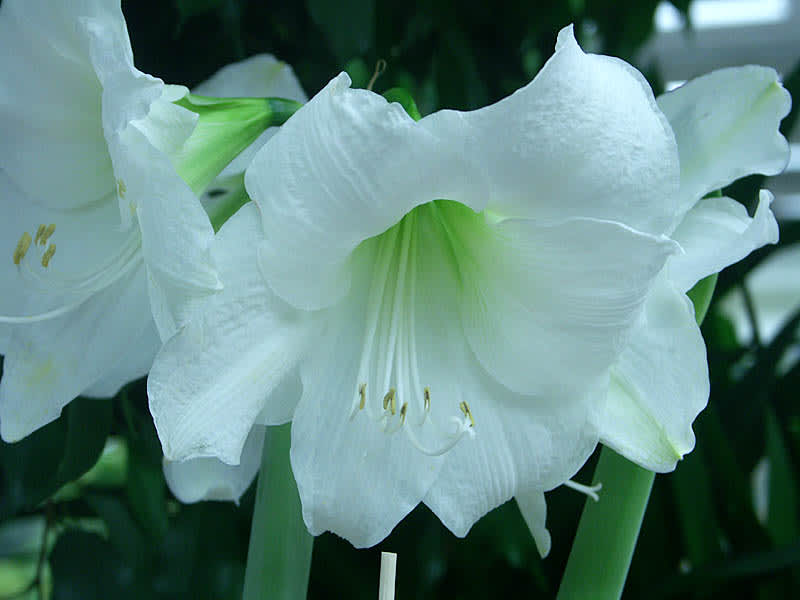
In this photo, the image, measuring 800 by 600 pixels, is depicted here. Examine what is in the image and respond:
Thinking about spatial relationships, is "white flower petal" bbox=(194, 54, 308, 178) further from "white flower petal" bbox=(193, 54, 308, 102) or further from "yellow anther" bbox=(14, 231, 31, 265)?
"yellow anther" bbox=(14, 231, 31, 265)

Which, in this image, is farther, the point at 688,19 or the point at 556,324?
the point at 688,19

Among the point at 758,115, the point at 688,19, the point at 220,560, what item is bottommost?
the point at 220,560

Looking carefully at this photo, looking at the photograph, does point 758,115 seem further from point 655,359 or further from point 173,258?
point 173,258

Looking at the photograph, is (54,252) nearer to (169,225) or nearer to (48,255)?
(48,255)

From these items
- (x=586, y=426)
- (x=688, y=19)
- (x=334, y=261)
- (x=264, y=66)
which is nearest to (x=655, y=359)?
(x=586, y=426)

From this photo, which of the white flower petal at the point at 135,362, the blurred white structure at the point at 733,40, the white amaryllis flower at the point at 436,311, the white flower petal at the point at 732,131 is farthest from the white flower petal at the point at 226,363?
the blurred white structure at the point at 733,40

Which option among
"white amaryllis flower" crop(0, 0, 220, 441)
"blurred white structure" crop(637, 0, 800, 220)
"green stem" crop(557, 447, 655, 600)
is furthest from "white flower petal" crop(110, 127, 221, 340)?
"blurred white structure" crop(637, 0, 800, 220)

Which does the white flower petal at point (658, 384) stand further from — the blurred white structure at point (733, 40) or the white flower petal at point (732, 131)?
the blurred white structure at point (733, 40)
